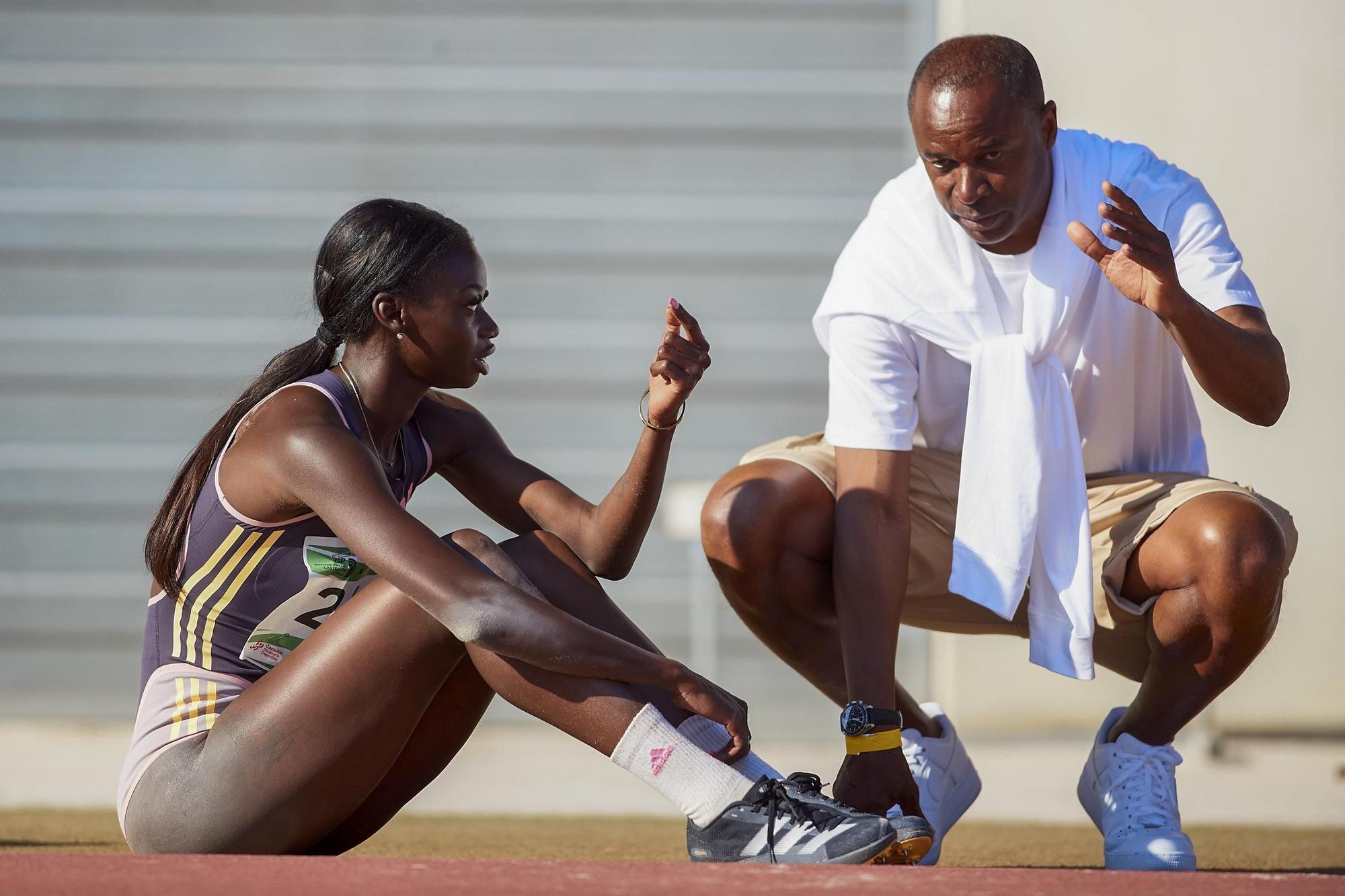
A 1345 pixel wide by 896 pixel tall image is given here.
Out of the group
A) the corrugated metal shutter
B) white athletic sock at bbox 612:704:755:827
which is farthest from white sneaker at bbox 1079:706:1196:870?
the corrugated metal shutter

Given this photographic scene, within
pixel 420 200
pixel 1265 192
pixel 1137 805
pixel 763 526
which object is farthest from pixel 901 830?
pixel 420 200

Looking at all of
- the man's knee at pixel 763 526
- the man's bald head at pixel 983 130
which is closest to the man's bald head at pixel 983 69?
the man's bald head at pixel 983 130

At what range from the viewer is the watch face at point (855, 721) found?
192cm

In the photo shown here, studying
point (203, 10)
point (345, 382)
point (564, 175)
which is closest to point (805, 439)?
point (345, 382)

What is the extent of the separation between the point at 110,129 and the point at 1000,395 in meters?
3.73

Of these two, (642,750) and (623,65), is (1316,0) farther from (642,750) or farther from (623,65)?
(642,750)

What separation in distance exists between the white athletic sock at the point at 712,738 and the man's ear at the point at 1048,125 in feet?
3.61

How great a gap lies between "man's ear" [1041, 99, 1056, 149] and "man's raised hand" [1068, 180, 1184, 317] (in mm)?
315

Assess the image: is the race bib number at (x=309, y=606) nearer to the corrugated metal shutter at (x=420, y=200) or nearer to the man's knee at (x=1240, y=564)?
the man's knee at (x=1240, y=564)

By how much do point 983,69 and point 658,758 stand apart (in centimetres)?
115

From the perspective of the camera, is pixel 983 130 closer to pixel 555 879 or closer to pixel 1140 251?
pixel 1140 251

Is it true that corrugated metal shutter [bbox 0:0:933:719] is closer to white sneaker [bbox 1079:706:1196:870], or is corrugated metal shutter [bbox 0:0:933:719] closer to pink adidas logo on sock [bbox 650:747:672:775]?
white sneaker [bbox 1079:706:1196:870]

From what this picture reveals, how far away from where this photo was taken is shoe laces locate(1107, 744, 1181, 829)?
6.51ft

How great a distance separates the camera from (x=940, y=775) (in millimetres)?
2213
